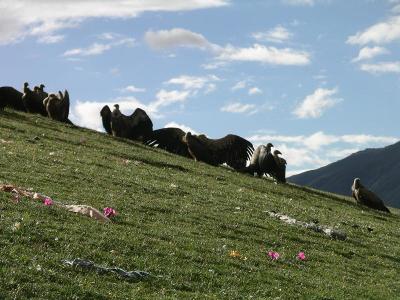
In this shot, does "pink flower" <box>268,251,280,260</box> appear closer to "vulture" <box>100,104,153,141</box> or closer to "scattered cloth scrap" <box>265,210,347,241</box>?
"scattered cloth scrap" <box>265,210,347,241</box>

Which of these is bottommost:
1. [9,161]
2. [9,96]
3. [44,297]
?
[44,297]

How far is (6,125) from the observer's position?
126 feet

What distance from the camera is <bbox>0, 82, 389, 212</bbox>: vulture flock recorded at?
44.4 metres

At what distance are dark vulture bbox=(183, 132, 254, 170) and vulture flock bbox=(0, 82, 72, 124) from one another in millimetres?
8596

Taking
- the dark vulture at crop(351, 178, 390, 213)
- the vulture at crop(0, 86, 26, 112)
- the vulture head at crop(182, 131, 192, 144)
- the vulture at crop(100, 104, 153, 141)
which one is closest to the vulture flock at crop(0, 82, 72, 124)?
the vulture at crop(0, 86, 26, 112)

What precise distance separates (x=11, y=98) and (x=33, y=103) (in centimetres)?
156

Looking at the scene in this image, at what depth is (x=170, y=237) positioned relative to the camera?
17391 mm

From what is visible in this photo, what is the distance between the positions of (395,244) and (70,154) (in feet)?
48.0

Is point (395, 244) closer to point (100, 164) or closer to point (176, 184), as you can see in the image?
point (176, 184)

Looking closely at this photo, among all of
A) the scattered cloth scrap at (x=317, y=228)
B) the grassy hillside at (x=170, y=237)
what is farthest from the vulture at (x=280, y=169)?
the scattered cloth scrap at (x=317, y=228)

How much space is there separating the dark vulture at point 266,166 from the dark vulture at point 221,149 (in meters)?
1.82

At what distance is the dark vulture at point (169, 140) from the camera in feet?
161

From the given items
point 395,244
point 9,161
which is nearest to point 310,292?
point 395,244

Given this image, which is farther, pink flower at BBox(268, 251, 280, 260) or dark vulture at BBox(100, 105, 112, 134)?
dark vulture at BBox(100, 105, 112, 134)
